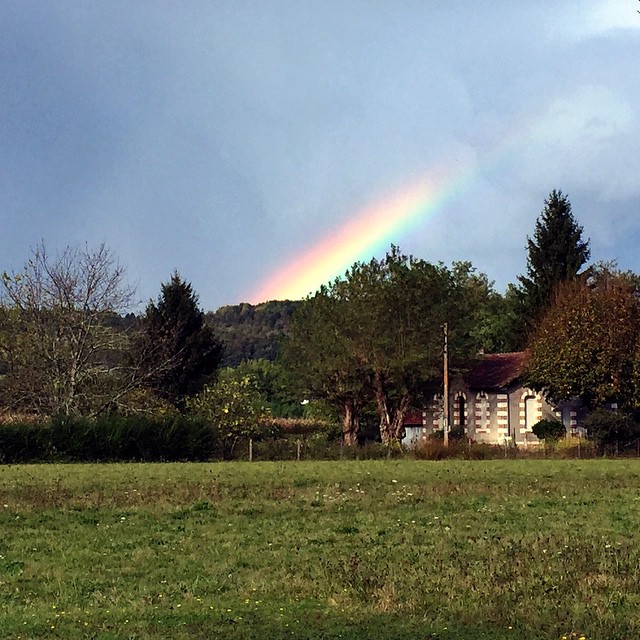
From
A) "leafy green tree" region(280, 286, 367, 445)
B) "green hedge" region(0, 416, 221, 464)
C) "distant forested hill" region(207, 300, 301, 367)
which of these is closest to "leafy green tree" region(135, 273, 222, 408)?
"leafy green tree" region(280, 286, 367, 445)

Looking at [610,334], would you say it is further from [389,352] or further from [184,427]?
[184,427]

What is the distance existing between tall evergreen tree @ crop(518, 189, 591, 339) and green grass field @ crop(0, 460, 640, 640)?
2166 inches

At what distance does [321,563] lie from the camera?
43.0 ft

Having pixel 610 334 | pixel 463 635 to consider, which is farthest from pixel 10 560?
pixel 610 334

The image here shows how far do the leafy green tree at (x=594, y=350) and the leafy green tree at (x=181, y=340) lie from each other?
27976mm

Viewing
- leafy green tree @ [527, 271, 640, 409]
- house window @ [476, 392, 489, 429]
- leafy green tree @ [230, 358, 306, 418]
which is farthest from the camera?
leafy green tree @ [230, 358, 306, 418]

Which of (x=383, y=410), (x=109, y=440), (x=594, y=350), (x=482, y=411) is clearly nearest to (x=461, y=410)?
(x=482, y=411)

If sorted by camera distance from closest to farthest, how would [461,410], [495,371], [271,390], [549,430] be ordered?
[549,430] < [495,371] < [461,410] < [271,390]

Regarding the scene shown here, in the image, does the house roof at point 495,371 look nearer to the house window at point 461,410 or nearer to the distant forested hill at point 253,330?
the house window at point 461,410

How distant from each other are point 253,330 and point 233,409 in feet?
418

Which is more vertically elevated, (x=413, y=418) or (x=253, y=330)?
(x=253, y=330)

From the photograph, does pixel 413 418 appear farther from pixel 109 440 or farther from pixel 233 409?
pixel 109 440

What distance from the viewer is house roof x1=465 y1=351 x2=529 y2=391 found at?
67438 mm

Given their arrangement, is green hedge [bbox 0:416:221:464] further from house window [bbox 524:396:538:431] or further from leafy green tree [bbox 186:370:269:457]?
house window [bbox 524:396:538:431]
